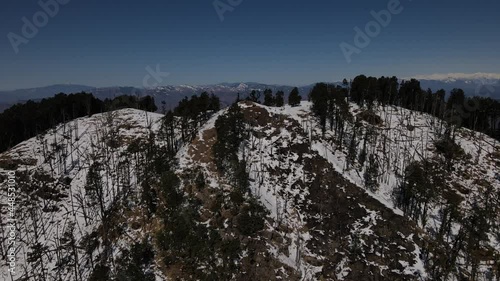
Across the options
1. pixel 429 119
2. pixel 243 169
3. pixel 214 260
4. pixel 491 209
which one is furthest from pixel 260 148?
pixel 429 119

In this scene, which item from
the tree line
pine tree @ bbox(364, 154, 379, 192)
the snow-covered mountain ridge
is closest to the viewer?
the snow-covered mountain ridge

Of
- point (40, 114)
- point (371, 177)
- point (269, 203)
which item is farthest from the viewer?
point (40, 114)

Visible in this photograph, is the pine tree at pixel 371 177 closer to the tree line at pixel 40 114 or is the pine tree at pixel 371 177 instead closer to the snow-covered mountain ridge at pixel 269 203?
the snow-covered mountain ridge at pixel 269 203

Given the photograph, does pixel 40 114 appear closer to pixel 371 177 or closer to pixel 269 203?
pixel 269 203

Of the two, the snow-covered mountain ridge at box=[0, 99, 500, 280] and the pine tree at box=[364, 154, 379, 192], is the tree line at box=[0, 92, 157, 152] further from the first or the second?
the pine tree at box=[364, 154, 379, 192]

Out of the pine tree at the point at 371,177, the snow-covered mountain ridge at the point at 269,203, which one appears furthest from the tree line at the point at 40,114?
the pine tree at the point at 371,177

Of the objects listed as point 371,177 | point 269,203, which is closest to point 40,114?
point 269,203

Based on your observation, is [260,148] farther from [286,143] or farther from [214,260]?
[214,260]

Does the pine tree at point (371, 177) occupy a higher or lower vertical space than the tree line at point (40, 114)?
lower

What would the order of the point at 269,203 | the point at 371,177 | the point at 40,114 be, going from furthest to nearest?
the point at 40,114 < the point at 371,177 < the point at 269,203

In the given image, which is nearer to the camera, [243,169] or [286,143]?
[243,169]

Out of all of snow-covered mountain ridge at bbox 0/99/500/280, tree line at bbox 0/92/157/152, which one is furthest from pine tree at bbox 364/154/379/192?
tree line at bbox 0/92/157/152
